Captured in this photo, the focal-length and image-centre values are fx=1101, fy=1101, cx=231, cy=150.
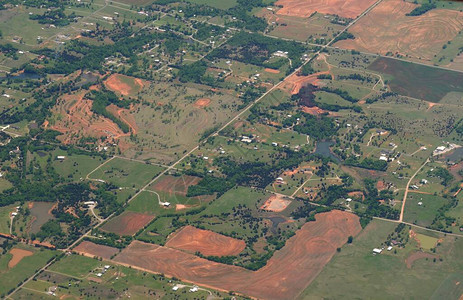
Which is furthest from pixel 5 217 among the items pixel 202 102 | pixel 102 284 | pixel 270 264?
pixel 202 102

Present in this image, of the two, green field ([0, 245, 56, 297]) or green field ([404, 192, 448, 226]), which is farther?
green field ([404, 192, 448, 226])

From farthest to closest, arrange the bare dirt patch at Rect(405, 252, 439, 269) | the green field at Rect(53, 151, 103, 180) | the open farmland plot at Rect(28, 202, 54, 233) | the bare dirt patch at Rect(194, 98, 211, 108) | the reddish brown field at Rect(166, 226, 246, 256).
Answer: the bare dirt patch at Rect(194, 98, 211, 108)
the green field at Rect(53, 151, 103, 180)
the open farmland plot at Rect(28, 202, 54, 233)
the reddish brown field at Rect(166, 226, 246, 256)
the bare dirt patch at Rect(405, 252, 439, 269)

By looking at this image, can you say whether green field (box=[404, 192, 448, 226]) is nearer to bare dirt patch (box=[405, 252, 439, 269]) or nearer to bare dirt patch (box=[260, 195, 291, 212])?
bare dirt patch (box=[405, 252, 439, 269])

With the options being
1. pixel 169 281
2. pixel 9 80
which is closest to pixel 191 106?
pixel 9 80

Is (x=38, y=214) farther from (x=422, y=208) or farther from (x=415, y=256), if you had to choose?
(x=422, y=208)

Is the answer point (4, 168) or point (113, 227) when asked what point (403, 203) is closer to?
point (113, 227)

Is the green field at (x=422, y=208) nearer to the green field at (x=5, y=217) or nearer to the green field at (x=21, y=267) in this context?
the green field at (x=21, y=267)

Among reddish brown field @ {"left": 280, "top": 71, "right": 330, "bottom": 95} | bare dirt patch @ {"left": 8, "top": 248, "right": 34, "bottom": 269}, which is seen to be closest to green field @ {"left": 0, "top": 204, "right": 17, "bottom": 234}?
bare dirt patch @ {"left": 8, "top": 248, "right": 34, "bottom": 269}
